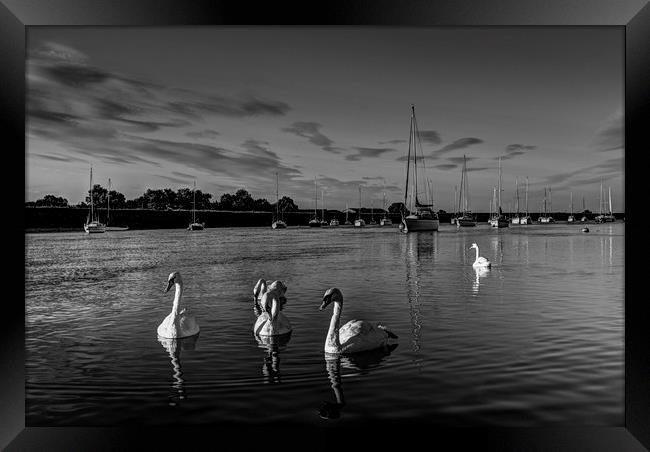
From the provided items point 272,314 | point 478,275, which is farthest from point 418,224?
point 272,314

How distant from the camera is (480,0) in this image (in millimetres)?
4707

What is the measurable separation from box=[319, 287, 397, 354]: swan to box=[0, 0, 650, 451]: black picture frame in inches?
102

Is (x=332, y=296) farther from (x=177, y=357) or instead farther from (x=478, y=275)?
(x=478, y=275)

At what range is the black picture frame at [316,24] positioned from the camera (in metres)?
4.66

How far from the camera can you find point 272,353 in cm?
770

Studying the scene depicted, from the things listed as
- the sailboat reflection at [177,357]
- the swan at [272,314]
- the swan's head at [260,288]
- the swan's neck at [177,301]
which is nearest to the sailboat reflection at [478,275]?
the swan's head at [260,288]

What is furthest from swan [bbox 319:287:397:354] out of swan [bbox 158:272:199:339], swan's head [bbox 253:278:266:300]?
swan's head [bbox 253:278:266:300]

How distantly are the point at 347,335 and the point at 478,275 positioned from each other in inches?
456

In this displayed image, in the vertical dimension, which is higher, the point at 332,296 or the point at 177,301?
the point at 332,296

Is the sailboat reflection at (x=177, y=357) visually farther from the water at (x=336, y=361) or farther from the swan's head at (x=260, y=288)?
the swan's head at (x=260, y=288)

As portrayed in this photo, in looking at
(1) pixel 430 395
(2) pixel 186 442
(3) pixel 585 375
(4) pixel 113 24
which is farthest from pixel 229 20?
(3) pixel 585 375

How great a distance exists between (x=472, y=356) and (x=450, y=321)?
2.64 meters

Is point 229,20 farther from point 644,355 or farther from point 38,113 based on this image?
point 38,113

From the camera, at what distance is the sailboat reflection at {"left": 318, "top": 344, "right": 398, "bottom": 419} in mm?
5551
